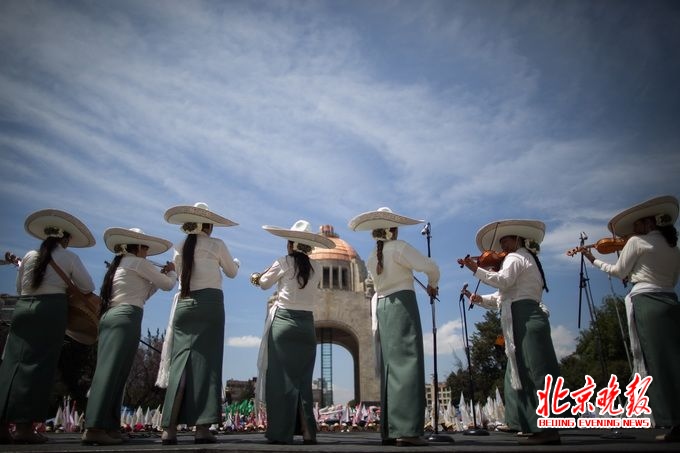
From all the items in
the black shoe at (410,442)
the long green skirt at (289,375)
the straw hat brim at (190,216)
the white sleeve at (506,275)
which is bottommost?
the black shoe at (410,442)

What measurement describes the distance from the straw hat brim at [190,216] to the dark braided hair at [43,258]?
1.54 metres

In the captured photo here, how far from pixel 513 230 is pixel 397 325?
188 cm

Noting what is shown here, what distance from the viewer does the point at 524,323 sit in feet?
16.2

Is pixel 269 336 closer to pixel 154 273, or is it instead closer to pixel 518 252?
pixel 154 273

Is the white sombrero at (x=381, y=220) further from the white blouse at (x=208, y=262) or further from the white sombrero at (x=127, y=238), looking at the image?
the white sombrero at (x=127, y=238)

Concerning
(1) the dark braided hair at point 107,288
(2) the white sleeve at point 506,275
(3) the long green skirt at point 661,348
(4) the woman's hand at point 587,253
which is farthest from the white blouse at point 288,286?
(3) the long green skirt at point 661,348

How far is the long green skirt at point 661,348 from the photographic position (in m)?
4.60

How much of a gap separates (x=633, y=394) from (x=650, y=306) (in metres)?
Answer: 0.94

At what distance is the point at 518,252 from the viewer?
17.3ft

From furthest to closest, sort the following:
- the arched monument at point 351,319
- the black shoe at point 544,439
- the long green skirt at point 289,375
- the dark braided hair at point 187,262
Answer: the arched monument at point 351,319
the dark braided hair at point 187,262
the long green skirt at point 289,375
the black shoe at point 544,439

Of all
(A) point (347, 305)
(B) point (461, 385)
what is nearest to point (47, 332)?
(A) point (347, 305)

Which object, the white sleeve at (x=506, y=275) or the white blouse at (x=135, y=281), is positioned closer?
the white sleeve at (x=506, y=275)

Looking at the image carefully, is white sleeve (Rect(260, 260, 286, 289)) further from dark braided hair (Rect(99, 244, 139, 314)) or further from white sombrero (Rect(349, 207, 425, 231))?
dark braided hair (Rect(99, 244, 139, 314))

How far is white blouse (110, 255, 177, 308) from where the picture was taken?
219 inches
